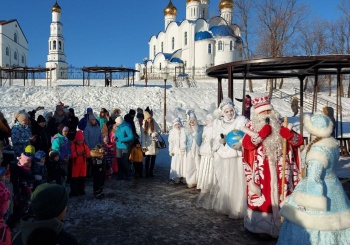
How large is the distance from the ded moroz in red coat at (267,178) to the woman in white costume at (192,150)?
3166 mm

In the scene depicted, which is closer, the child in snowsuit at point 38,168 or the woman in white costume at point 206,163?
the child in snowsuit at point 38,168

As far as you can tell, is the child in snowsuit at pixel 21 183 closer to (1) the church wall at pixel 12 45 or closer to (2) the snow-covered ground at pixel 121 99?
(2) the snow-covered ground at pixel 121 99

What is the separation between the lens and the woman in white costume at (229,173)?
5449 millimetres

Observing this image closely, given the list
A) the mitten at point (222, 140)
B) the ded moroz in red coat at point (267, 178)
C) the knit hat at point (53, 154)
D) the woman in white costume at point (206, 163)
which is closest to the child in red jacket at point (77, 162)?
the knit hat at point (53, 154)

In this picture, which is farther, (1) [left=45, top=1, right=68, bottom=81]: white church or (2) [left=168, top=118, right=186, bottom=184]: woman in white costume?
(1) [left=45, top=1, right=68, bottom=81]: white church

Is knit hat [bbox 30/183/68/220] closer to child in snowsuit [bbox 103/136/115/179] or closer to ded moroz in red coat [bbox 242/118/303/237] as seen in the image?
Result: ded moroz in red coat [bbox 242/118/303/237]

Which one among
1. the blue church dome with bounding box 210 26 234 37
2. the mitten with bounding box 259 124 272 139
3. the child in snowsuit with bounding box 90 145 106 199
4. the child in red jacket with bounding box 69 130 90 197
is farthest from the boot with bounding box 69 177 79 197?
the blue church dome with bounding box 210 26 234 37

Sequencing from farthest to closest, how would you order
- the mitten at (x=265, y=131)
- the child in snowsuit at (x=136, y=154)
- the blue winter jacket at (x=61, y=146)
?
the child in snowsuit at (x=136, y=154) → the blue winter jacket at (x=61, y=146) → the mitten at (x=265, y=131)

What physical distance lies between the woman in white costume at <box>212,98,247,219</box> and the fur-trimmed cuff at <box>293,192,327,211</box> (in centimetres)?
187

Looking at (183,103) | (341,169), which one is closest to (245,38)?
(183,103)

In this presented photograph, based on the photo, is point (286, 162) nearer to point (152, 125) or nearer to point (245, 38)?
point (152, 125)

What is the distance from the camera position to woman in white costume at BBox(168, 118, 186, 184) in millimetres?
8266

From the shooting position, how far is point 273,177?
14.5 ft

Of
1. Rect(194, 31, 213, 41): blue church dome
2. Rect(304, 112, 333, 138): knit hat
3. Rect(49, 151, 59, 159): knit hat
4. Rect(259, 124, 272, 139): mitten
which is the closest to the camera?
Rect(304, 112, 333, 138): knit hat
